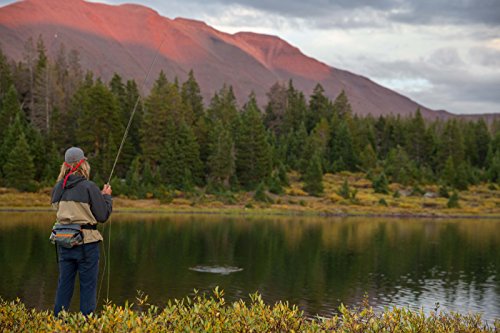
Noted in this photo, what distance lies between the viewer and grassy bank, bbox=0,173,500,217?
8406 cm

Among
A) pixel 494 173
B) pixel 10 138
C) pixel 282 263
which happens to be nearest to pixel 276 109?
pixel 494 173

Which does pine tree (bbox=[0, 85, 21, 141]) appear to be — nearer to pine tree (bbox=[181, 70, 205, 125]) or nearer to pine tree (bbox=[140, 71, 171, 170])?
pine tree (bbox=[140, 71, 171, 170])

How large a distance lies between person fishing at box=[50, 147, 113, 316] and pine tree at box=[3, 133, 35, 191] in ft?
247

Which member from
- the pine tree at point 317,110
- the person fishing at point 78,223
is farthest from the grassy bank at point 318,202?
the person fishing at point 78,223

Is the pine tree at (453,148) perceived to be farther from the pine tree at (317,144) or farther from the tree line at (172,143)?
the pine tree at (317,144)

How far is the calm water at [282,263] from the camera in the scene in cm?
3112

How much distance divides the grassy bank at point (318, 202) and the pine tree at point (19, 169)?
133 centimetres

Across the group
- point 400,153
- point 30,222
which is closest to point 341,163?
point 400,153

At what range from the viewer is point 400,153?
12300 centimetres

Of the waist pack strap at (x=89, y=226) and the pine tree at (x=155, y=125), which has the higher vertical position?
the pine tree at (x=155, y=125)

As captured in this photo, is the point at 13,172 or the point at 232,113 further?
the point at 232,113

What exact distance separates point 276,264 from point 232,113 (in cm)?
8003

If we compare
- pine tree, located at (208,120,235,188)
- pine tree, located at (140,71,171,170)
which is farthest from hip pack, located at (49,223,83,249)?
pine tree, located at (140,71,171,170)

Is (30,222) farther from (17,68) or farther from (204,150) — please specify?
(17,68)
